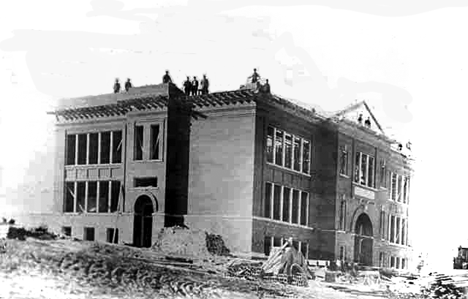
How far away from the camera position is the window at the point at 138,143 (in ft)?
21.0

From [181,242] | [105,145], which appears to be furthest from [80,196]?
[181,242]

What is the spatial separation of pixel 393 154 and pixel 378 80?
0.51 metres

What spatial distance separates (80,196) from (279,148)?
1.33 m

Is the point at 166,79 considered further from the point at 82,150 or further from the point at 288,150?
the point at 288,150

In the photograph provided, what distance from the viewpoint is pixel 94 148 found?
6.51m

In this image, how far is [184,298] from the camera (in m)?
6.57

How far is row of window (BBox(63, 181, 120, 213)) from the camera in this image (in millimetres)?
6473

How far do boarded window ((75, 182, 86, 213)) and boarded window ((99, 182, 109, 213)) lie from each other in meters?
0.11

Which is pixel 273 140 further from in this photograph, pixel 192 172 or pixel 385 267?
pixel 385 267

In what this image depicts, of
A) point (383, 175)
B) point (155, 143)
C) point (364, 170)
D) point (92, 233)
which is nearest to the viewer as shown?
point (155, 143)

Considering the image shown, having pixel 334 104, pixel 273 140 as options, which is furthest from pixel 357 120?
pixel 273 140

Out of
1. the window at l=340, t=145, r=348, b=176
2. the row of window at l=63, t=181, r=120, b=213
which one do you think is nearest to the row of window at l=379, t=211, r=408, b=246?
the window at l=340, t=145, r=348, b=176

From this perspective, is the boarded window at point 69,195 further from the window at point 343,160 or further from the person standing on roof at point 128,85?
the window at point 343,160

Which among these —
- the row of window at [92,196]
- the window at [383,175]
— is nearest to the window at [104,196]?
the row of window at [92,196]
